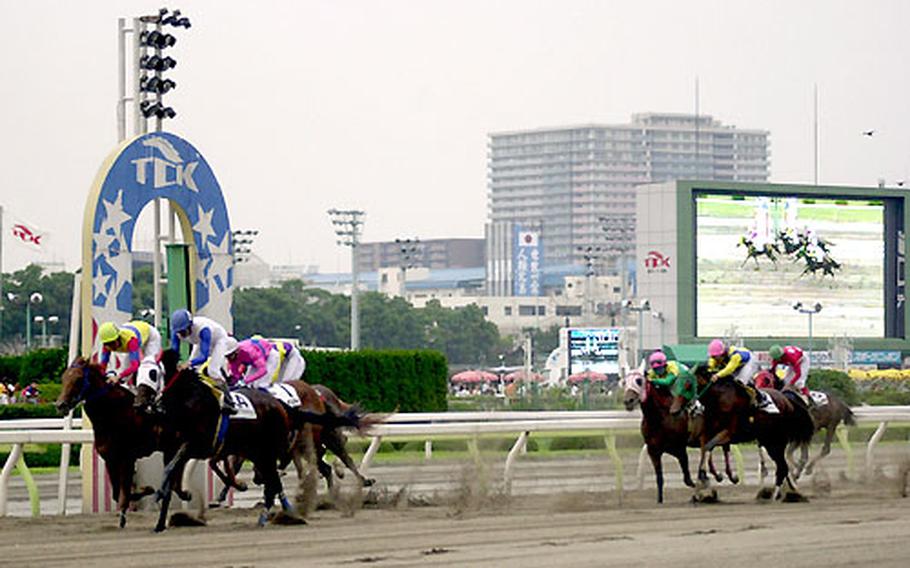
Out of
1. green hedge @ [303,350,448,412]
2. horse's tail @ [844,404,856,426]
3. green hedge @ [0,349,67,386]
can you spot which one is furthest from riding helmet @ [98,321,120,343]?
green hedge @ [0,349,67,386]

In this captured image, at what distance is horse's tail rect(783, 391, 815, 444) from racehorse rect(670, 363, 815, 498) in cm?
26

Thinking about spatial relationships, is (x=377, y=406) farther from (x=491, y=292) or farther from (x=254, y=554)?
(x=491, y=292)

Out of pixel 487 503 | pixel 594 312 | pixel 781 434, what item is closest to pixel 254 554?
pixel 487 503

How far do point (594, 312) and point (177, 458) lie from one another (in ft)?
323

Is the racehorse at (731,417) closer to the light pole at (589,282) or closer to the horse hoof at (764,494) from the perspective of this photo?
the horse hoof at (764,494)

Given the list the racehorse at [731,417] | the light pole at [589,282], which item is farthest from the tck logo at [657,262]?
the racehorse at [731,417]

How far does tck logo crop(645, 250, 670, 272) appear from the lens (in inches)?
1992

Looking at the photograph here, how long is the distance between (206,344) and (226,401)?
0.49 meters

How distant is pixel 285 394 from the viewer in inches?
519

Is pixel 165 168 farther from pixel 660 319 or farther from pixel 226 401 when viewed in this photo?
pixel 660 319

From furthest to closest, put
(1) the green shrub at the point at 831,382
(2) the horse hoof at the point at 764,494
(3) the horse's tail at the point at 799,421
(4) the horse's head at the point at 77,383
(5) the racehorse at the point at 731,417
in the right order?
1. (1) the green shrub at the point at 831,382
2. (3) the horse's tail at the point at 799,421
3. (2) the horse hoof at the point at 764,494
4. (5) the racehorse at the point at 731,417
5. (4) the horse's head at the point at 77,383

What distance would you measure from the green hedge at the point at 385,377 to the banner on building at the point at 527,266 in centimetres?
12777

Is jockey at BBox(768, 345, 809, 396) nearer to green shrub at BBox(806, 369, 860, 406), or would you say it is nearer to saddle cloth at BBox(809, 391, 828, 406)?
saddle cloth at BBox(809, 391, 828, 406)

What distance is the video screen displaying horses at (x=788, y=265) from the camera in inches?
1984
